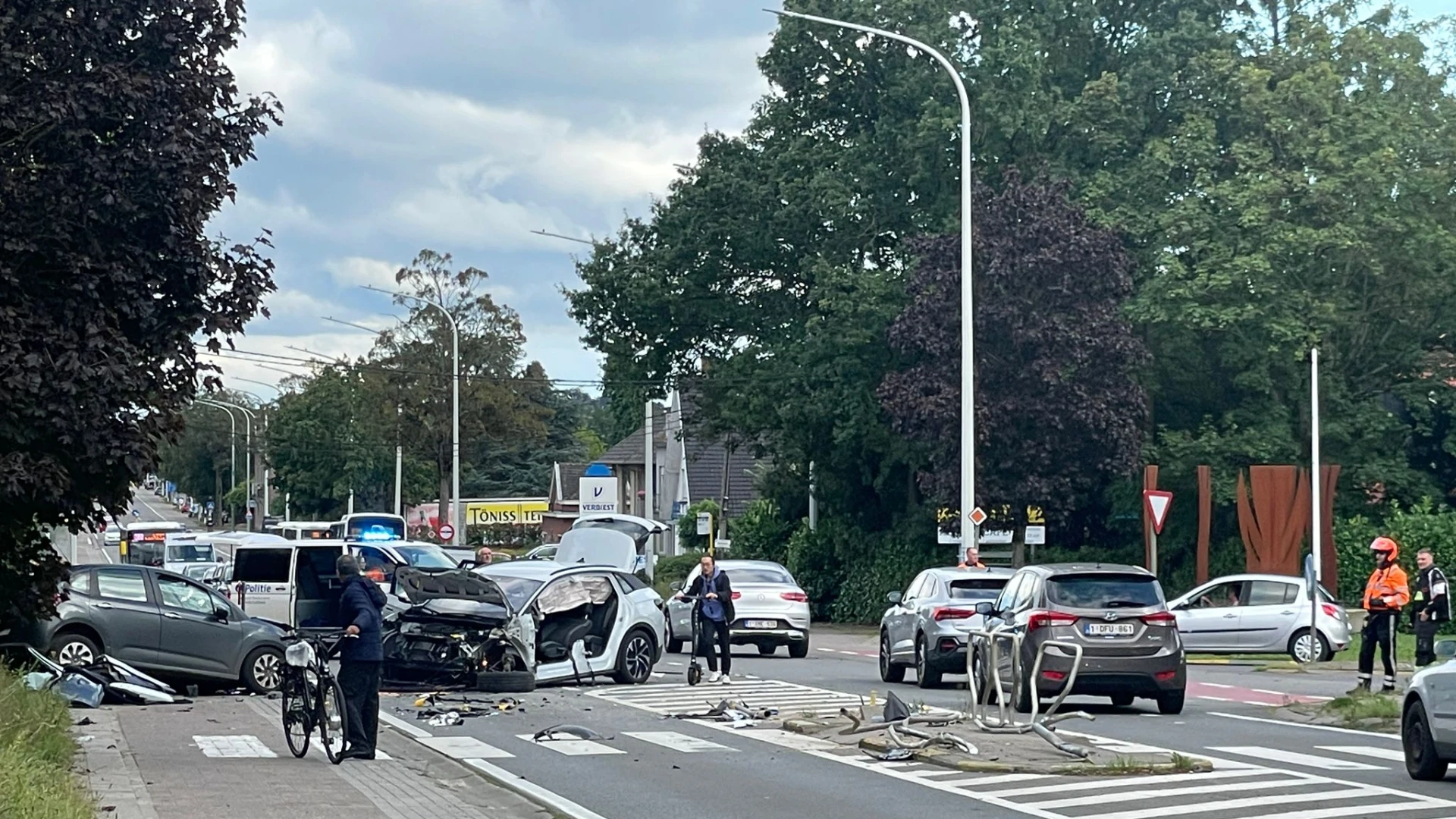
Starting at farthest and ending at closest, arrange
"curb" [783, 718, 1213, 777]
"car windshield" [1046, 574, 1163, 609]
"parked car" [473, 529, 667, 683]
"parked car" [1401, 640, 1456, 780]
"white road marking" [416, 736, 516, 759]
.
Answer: "parked car" [473, 529, 667, 683]
"car windshield" [1046, 574, 1163, 609]
"white road marking" [416, 736, 516, 759]
"curb" [783, 718, 1213, 777]
"parked car" [1401, 640, 1456, 780]

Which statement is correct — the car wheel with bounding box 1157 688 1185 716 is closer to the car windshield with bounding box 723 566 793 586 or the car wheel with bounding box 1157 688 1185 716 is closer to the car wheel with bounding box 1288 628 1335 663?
the car wheel with bounding box 1288 628 1335 663

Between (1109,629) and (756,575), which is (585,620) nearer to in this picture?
(1109,629)

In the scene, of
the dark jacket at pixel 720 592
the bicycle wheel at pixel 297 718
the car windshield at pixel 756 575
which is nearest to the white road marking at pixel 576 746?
the bicycle wheel at pixel 297 718

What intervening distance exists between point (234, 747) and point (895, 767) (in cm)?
564

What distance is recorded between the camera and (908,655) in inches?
1001

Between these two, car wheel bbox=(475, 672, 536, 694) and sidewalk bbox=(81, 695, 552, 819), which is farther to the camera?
car wheel bbox=(475, 672, 536, 694)

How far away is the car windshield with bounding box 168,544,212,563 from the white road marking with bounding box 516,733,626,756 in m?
41.0

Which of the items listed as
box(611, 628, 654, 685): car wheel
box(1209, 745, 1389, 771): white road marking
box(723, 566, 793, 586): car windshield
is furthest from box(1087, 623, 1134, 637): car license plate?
box(723, 566, 793, 586): car windshield

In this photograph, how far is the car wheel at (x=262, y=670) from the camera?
24328 millimetres

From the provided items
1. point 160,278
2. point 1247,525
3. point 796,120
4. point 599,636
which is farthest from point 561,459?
point 160,278

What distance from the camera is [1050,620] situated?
20.0 metres

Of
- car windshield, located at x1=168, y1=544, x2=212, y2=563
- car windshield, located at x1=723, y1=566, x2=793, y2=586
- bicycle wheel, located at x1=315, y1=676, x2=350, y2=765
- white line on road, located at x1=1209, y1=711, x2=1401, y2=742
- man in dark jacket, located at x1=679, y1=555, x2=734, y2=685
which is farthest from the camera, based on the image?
car windshield, located at x1=168, y1=544, x2=212, y2=563

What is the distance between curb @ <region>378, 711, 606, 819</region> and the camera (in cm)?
1265

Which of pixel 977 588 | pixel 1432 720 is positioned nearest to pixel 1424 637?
pixel 977 588
